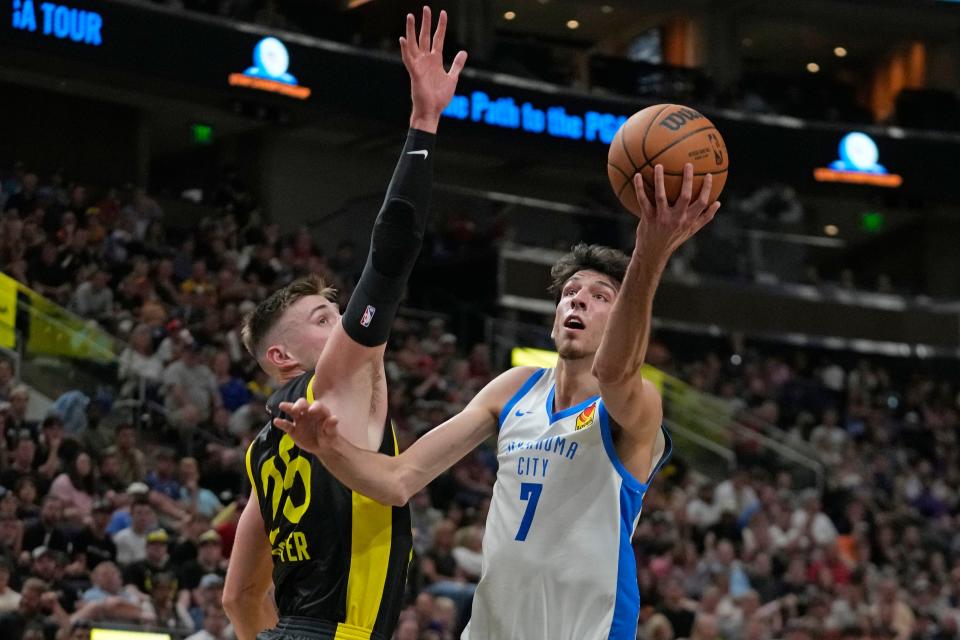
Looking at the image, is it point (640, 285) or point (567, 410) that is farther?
point (567, 410)

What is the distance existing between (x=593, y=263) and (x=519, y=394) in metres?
0.60

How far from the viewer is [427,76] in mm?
4863

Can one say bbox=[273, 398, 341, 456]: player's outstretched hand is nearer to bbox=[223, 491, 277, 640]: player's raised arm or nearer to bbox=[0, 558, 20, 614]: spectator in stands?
bbox=[223, 491, 277, 640]: player's raised arm

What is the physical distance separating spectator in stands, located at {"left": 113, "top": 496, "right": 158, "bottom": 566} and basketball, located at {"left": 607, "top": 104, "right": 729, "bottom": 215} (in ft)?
26.5

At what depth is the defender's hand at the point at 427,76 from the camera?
15.9ft

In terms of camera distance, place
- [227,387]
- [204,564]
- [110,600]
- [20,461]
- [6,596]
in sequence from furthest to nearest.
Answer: [227,387], [20,461], [204,564], [110,600], [6,596]

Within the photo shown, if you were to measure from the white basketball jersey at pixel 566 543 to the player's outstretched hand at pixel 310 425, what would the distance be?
993 millimetres

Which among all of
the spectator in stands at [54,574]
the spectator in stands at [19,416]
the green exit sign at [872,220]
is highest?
the green exit sign at [872,220]

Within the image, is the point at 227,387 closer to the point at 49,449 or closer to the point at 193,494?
the point at 193,494

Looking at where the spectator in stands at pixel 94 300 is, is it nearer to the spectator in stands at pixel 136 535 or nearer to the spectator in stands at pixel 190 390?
the spectator in stands at pixel 190 390

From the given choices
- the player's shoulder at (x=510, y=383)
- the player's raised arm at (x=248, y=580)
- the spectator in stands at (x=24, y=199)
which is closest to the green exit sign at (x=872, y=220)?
the spectator in stands at (x=24, y=199)

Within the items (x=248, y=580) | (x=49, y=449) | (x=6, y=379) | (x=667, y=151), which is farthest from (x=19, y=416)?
(x=667, y=151)

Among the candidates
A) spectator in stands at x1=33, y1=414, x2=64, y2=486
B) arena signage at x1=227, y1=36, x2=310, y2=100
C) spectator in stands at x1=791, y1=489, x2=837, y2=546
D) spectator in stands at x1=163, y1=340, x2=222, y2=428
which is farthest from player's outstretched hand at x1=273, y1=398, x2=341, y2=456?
arena signage at x1=227, y1=36, x2=310, y2=100

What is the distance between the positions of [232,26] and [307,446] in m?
18.5
